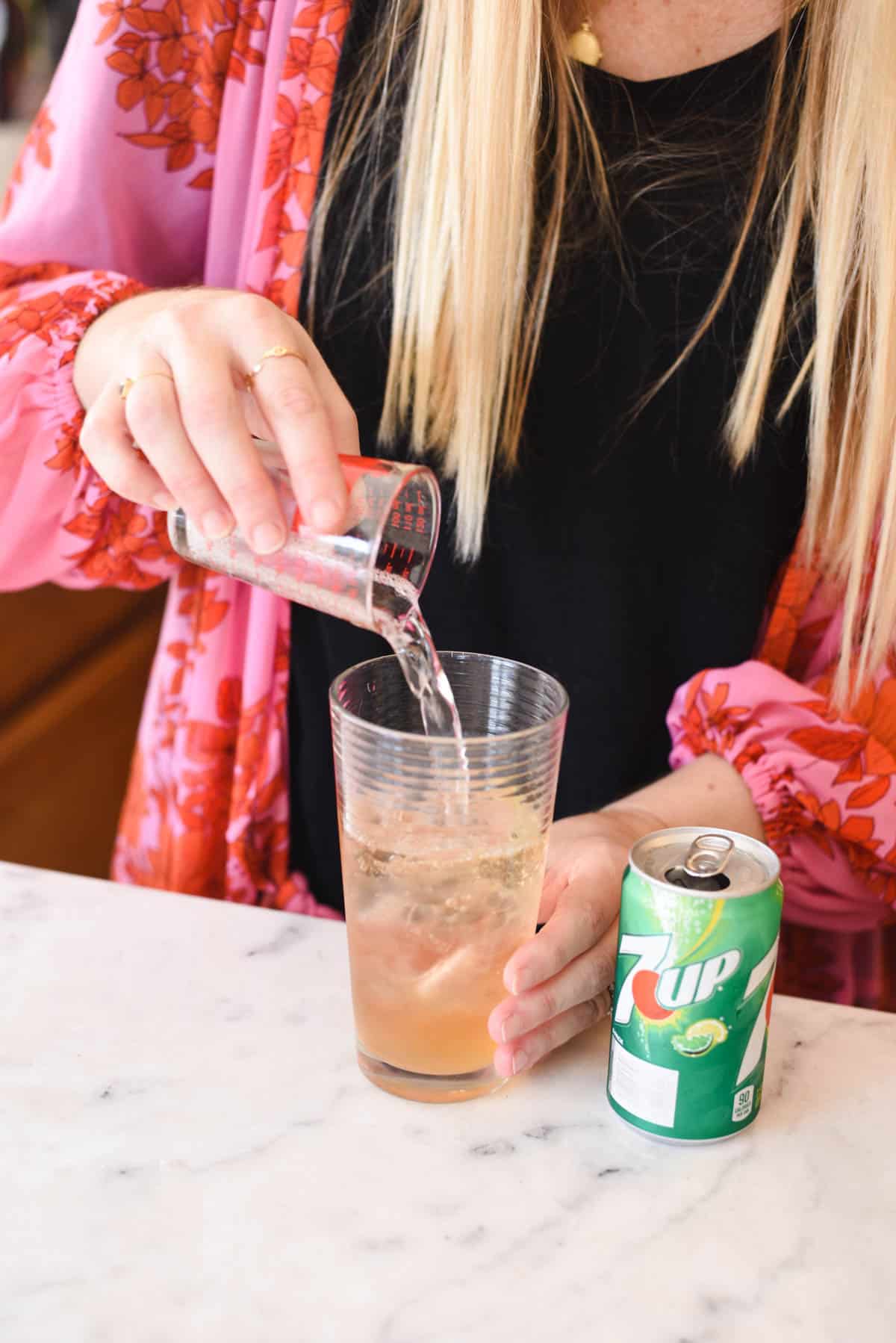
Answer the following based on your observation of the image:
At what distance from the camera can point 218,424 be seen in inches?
26.5

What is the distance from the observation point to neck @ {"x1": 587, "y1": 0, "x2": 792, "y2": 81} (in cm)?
110

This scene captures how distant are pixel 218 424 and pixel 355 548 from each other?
106mm

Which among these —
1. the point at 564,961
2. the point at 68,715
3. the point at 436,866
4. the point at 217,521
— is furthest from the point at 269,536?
the point at 68,715

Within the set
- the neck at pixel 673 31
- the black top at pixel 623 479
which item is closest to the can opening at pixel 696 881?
the black top at pixel 623 479

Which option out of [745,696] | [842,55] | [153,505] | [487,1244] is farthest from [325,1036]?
[842,55]

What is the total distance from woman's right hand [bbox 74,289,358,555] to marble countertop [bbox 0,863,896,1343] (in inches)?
12.3

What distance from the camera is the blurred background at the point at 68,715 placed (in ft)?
6.81

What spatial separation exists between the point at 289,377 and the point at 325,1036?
402 millimetres

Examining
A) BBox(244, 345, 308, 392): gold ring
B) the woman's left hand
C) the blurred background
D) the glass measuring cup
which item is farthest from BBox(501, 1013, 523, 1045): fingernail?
the blurred background

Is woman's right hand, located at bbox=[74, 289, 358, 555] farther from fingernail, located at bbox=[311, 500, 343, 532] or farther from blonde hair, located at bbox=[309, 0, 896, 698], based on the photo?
blonde hair, located at bbox=[309, 0, 896, 698]

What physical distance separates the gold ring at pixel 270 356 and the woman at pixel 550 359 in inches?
7.8

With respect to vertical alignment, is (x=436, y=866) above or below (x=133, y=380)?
below

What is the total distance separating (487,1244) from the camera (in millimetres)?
619

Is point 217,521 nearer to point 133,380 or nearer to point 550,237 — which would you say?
point 133,380
